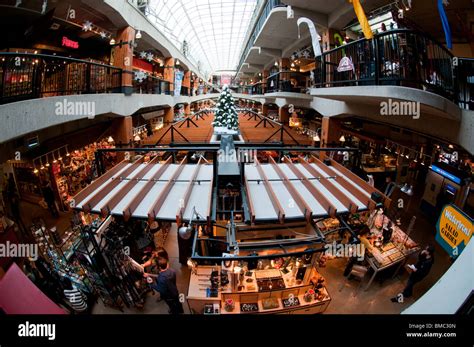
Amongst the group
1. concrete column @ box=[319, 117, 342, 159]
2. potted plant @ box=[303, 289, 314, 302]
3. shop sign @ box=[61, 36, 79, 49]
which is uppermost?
shop sign @ box=[61, 36, 79, 49]

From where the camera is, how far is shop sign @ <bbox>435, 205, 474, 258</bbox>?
3736mm

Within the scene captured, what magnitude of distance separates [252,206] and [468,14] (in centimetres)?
1015

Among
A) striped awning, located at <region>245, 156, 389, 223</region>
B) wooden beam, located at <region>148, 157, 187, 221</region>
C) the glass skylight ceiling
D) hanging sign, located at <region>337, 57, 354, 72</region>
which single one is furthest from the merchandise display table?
the glass skylight ceiling

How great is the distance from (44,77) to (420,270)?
11.8 metres

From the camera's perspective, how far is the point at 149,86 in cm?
1339

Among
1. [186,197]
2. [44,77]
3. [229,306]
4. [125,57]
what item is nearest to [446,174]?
[229,306]

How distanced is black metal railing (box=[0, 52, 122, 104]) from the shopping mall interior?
0.04m

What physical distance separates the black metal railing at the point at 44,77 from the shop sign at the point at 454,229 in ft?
27.6

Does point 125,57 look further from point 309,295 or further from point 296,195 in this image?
point 309,295

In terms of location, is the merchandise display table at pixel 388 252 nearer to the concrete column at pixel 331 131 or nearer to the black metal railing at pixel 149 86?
the concrete column at pixel 331 131

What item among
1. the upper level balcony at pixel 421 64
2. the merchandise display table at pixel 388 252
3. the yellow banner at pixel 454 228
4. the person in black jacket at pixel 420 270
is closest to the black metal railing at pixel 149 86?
the upper level balcony at pixel 421 64

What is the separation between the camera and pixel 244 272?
6012 millimetres

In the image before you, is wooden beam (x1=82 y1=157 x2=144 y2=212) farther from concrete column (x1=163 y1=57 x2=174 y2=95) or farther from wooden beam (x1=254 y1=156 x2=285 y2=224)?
concrete column (x1=163 y1=57 x2=174 y2=95)
